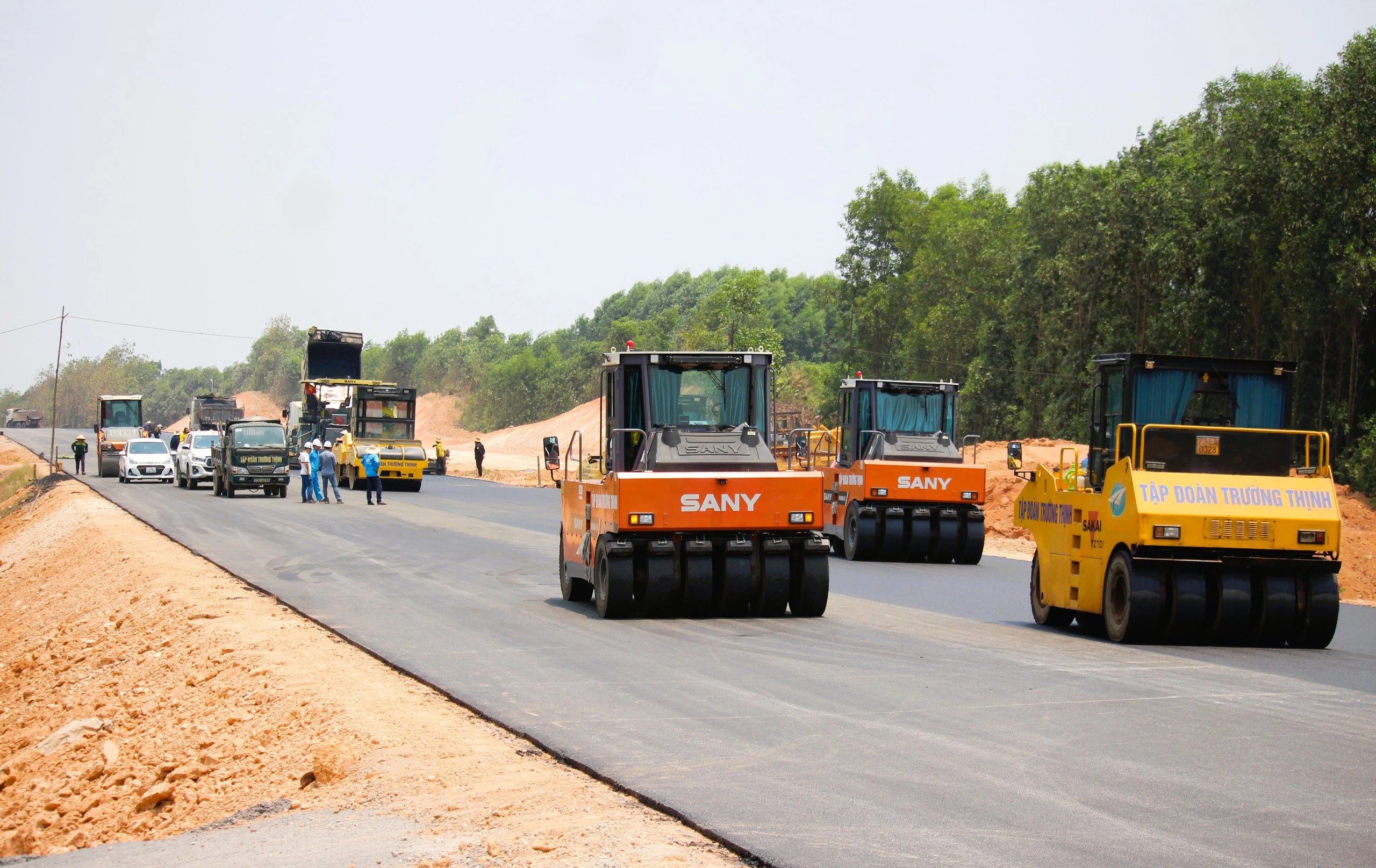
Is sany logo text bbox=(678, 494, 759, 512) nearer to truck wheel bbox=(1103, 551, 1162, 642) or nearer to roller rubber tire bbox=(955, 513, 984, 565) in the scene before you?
truck wheel bbox=(1103, 551, 1162, 642)

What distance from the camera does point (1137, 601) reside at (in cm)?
1270

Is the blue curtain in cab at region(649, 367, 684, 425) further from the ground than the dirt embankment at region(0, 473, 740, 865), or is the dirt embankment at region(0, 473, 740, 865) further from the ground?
the blue curtain in cab at region(649, 367, 684, 425)

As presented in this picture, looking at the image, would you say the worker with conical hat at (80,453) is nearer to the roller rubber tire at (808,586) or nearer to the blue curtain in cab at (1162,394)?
the roller rubber tire at (808,586)

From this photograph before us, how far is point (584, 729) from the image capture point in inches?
336

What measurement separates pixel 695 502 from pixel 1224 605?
5.39 metres

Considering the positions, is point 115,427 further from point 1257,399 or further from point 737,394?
point 1257,399

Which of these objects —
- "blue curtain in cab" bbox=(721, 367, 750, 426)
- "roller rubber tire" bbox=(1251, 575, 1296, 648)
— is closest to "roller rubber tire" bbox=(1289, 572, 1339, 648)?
"roller rubber tire" bbox=(1251, 575, 1296, 648)

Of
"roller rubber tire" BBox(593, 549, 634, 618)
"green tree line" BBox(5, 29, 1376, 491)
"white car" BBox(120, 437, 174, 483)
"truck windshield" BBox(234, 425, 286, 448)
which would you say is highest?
"green tree line" BBox(5, 29, 1376, 491)

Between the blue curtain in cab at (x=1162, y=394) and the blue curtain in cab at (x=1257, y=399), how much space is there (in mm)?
419

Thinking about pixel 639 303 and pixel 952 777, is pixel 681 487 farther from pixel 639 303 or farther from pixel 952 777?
pixel 639 303

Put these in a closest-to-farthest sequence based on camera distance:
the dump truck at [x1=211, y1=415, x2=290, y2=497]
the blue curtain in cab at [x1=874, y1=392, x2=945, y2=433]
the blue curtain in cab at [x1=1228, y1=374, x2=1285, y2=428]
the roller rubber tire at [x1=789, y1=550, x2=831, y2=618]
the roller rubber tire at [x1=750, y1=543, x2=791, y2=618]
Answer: the blue curtain in cab at [x1=1228, y1=374, x2=1285, y2=428] < the roller rubber tire at [x1=750, y1=543, x2=791, y2=618] < the roller rubber tire at [x1=789, y1=550, x2=831, y2=618] < the blue curtain in cab at [x1=874, y1=392, x2=945, y2=433] < the dump truck at [x1=211, y1=415, x2=290, y2=497]

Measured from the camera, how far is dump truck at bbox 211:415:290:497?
3988cm

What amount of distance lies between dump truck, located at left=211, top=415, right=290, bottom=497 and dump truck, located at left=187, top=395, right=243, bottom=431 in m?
24.0

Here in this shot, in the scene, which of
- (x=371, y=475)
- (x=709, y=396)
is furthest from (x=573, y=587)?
(x=371, y=475)
